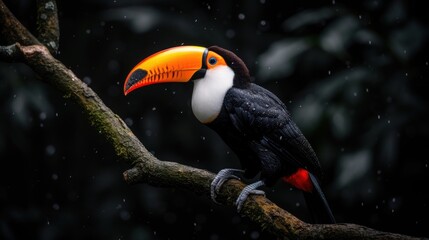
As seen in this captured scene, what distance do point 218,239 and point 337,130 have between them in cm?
131

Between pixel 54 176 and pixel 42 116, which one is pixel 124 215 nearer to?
pixel 54 176

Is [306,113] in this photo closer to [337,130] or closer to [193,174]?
[337,130]

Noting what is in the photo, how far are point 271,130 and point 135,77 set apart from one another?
0.43m

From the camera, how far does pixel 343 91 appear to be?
309 cm

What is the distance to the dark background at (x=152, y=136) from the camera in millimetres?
3373

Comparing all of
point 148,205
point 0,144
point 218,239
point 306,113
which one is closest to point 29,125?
point 0,144

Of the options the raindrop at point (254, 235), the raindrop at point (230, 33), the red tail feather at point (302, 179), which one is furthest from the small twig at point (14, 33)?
the raindrop at point (254, 235)

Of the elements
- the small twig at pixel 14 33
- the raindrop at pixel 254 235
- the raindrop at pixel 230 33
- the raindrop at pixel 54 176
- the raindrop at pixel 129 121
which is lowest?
the raindrop at pixel 254 235

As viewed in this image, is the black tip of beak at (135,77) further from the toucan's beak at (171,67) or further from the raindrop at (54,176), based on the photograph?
the raindrop at (54,176)

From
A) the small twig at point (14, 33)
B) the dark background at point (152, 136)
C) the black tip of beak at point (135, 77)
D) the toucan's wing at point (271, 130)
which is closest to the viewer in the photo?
the black tip of beak at point (135, 77)

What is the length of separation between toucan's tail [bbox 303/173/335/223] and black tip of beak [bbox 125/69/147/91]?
591mm

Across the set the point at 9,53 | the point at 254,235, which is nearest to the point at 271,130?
the point at 9,53

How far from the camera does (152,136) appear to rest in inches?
146

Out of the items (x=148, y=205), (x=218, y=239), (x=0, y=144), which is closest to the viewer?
(x=0, y=144)
